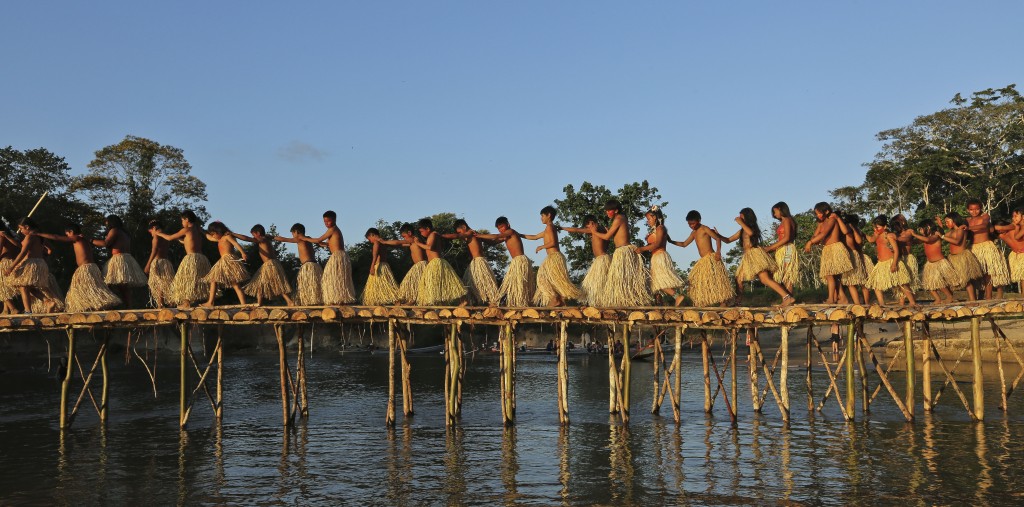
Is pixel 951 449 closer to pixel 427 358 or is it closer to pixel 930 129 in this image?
pixel 427 358

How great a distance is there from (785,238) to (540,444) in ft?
18.1

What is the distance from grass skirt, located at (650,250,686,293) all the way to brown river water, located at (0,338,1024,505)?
2525 millimetres

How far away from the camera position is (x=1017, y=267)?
1666cm

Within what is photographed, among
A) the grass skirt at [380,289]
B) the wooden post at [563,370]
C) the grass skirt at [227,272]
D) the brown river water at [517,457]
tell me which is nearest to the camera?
the brown river water at [517,457]

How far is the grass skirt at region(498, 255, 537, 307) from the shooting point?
16.1 metres

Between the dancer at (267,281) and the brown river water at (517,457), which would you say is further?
the dancer at (267,281)

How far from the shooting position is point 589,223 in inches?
635

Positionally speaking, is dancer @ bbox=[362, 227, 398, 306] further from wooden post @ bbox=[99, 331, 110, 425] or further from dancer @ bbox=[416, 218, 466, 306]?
wooden post @ bbox=[99, 331, 110, 425]

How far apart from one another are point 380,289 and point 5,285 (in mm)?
6953

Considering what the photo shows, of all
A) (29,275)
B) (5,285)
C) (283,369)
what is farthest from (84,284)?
(283,369)

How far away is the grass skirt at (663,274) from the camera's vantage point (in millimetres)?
15919

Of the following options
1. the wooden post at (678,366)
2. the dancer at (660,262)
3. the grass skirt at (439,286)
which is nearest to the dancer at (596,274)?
the dancer at (660,262)

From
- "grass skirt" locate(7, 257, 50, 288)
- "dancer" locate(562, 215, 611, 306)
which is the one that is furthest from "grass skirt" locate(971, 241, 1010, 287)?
"grass skirt" locate(7, 257, 50, 288)

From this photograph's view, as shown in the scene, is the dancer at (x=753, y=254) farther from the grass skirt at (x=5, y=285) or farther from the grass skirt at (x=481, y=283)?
the grass skirt at (x=5, y=285)
